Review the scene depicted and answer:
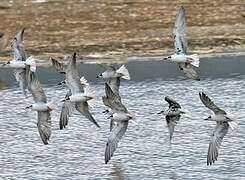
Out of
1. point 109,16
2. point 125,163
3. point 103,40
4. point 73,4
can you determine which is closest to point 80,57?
point 103,40

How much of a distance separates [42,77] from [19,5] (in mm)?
7677

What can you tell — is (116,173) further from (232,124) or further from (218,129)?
(232,124)

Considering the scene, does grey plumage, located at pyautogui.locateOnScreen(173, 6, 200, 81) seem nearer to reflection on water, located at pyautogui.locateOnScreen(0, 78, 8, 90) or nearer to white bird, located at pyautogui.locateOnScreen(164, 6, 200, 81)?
white bird, located at pyautogui.locateOnScreen(164, 6, 200, 81)

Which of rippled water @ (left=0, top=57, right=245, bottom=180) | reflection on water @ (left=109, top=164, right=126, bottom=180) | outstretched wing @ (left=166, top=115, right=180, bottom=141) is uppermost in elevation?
outstretched wing @ (left=166, top=115, right=180, bottom=141)

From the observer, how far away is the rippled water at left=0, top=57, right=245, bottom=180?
1364cm

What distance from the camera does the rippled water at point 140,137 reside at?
13641 millimetres

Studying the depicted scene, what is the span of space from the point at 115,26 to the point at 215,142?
12.9 meters

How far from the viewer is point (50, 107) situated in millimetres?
14055

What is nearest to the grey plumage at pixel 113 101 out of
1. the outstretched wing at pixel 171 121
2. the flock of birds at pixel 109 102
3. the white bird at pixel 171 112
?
the flock of birds at pixel 109 102

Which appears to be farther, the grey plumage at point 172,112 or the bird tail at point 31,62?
the bird tail at point 31,62

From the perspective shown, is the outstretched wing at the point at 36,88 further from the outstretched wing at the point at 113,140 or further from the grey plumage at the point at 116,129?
the outstretched wing at the point at 113,140

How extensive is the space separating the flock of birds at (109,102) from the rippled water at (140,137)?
0.49 metres

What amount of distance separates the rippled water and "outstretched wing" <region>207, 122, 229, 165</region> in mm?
292

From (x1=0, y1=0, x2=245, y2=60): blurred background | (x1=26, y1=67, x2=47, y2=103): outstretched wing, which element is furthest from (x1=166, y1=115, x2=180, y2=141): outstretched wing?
(x1=0, y1=0, x2=245, y2=60): blurred background
